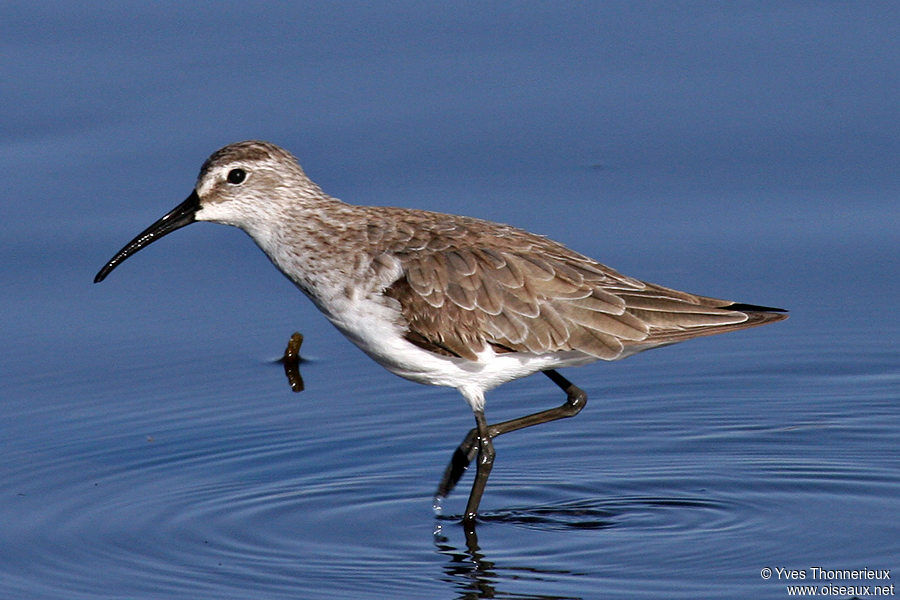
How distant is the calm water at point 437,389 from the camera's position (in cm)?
1050

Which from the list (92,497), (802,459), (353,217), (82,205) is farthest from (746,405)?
(82,205)

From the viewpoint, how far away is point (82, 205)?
1426 cm

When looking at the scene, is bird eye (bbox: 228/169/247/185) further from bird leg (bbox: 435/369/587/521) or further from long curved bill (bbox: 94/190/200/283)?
bird leg (bbox: 435/369/587/521)

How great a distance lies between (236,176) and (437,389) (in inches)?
98.5

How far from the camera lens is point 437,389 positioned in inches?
509

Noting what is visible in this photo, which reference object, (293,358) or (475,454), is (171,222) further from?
(475,454)

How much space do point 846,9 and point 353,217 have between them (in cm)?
635

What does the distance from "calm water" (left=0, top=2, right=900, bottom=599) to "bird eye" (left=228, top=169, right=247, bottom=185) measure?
1839 millimetres

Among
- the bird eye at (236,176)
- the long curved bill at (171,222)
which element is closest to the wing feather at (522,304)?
the bird eye at (236,176)

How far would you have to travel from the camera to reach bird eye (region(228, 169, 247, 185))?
11234mm

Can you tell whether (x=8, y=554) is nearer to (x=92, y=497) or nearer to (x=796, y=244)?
(x=92, y=497)

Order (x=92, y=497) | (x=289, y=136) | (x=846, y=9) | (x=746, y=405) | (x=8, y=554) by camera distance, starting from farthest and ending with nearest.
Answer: (x=846, y=9) → (x=289, y=136) → (x=746, y=405) → (x=92, y=497) → (x=8, y=554)

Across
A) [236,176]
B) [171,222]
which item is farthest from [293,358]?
[236,176]

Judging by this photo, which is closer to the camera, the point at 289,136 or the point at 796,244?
the point at 796,244
